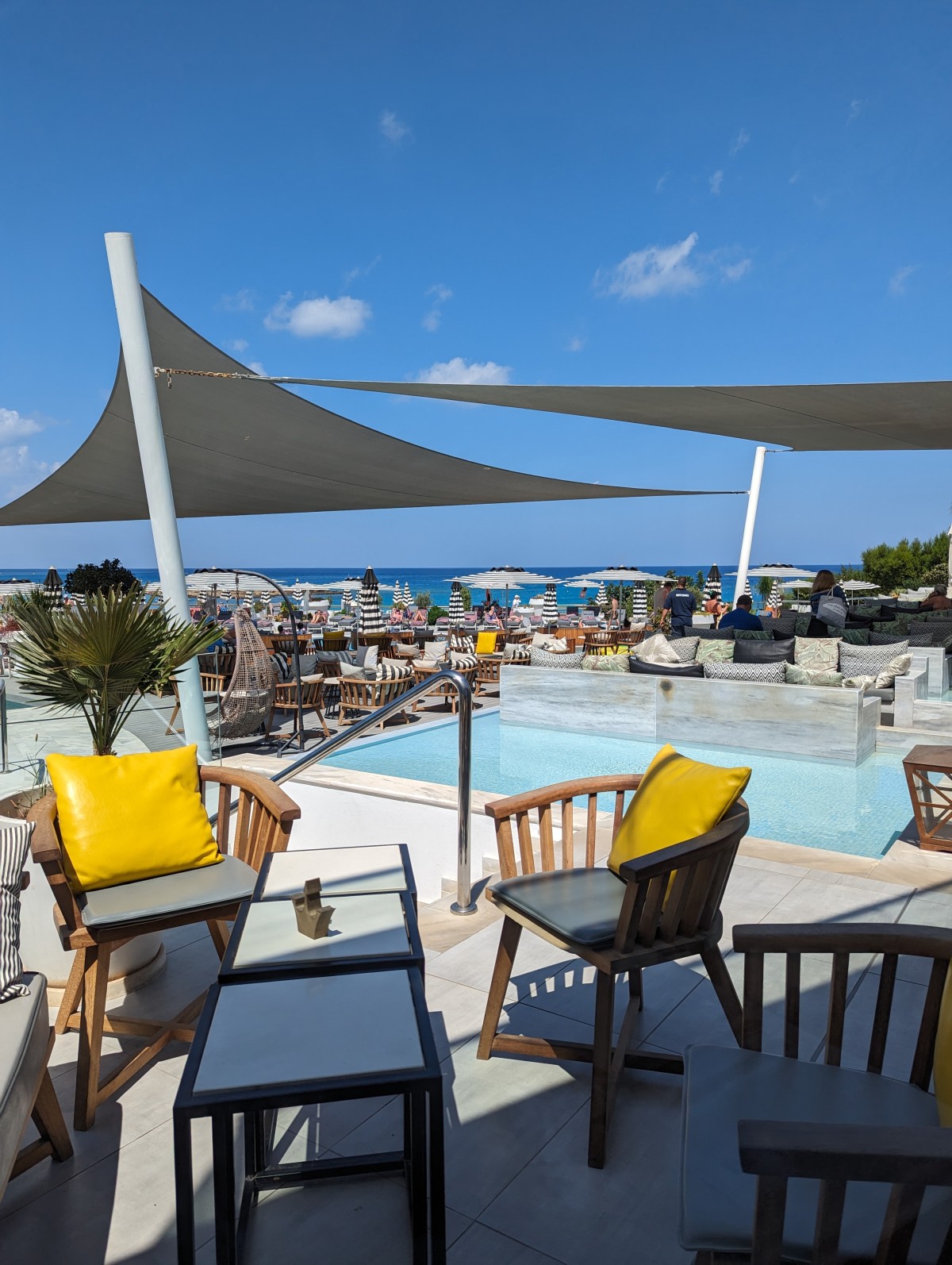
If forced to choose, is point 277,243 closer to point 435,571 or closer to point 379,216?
point 379,216

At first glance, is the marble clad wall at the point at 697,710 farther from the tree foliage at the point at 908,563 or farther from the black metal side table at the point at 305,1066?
the tree foliage at the point at 908,563

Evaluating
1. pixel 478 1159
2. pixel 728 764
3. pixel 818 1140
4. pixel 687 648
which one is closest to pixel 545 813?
pixel 478 1159

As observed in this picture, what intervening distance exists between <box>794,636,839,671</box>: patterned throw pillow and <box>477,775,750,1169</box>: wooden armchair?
626 centimetres

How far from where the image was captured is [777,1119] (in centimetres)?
125

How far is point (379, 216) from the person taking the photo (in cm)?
1406

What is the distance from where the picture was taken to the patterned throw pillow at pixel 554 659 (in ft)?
26.5

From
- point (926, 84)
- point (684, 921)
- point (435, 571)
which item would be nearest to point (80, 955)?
point (684, 921)

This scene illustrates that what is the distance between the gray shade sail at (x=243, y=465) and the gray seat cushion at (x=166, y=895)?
13.1ft

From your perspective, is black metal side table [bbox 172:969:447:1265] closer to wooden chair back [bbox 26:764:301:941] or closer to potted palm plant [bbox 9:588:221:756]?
wooden chair back [bbox 26:764:301:941]

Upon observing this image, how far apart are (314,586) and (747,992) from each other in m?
19.7

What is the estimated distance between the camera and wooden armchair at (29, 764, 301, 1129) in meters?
2.04

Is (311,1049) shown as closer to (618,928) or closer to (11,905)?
(618,928)

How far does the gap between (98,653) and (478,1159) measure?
213 centimetres

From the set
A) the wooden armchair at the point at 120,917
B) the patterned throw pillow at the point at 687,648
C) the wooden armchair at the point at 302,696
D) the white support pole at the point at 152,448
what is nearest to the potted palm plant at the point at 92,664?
the wooden armchair at the point at 120,917
